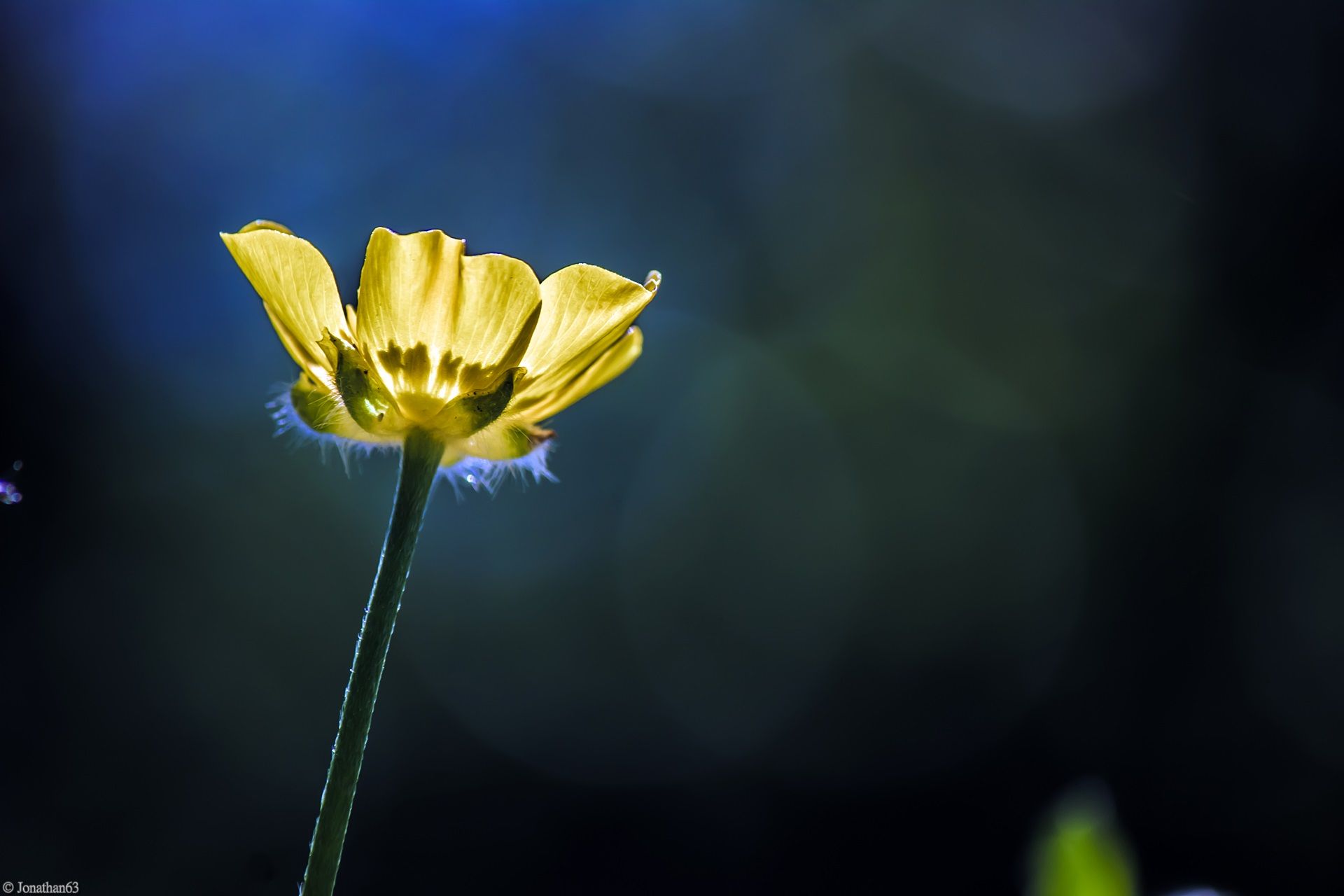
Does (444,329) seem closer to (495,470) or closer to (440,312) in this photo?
(440,312)

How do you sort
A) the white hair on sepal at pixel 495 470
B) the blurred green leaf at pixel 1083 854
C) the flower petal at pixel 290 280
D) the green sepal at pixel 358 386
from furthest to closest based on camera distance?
the white hair on sepal at pixel 495 470, the green sepal at pixel 358 386, the flower petal at pixel 290 280, the blurred green leaf at pixel 1083 854

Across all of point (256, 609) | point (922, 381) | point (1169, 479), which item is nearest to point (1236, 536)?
point (1169, 479)

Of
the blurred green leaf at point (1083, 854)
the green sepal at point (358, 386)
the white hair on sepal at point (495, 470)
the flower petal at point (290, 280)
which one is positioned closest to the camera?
the blurred green leaf at point (1083, 854)

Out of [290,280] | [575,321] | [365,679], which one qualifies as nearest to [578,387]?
[575,321]

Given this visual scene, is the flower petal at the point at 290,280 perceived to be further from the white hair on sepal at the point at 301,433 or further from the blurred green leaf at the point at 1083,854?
the blurred green leaf at the point at 1083,854

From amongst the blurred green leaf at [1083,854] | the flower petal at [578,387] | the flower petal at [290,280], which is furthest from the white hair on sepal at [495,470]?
the blurred green leaf at [1083,854]

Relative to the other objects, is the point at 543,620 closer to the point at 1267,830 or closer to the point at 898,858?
the point at 898,858

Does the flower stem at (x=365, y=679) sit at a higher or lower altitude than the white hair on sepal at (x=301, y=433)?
lower
